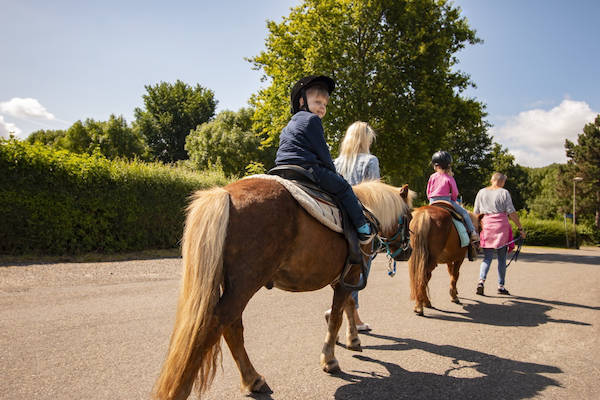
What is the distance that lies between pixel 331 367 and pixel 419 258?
2.81 m

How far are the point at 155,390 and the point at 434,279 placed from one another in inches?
323

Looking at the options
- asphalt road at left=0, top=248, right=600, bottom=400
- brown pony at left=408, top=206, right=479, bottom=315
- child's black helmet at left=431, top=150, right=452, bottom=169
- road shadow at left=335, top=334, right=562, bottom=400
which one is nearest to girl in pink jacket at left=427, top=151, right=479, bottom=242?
child's black helmet at left=431, top=150, right=452, bottom=169

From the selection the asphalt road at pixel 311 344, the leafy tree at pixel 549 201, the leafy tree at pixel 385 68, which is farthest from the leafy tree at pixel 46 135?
the leafy tree at pixel 549 201

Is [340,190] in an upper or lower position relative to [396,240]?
upper

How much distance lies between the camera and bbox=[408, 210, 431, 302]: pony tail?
553 cm

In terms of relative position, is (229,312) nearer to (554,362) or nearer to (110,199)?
(554,362)

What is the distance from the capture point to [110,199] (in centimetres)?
1088

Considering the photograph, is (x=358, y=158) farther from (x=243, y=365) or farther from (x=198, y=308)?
(x=198, y=308)

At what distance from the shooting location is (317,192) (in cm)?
304

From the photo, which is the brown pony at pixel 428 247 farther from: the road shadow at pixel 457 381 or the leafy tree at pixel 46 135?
the leafy tree at pixel 46 135

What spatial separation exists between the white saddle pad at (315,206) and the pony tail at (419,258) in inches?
117

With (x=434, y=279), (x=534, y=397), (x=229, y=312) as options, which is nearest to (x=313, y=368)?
(x=229, y=312)

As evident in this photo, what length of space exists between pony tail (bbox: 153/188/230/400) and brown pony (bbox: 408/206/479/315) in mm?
3926

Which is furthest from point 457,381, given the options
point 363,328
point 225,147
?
point 225,147
